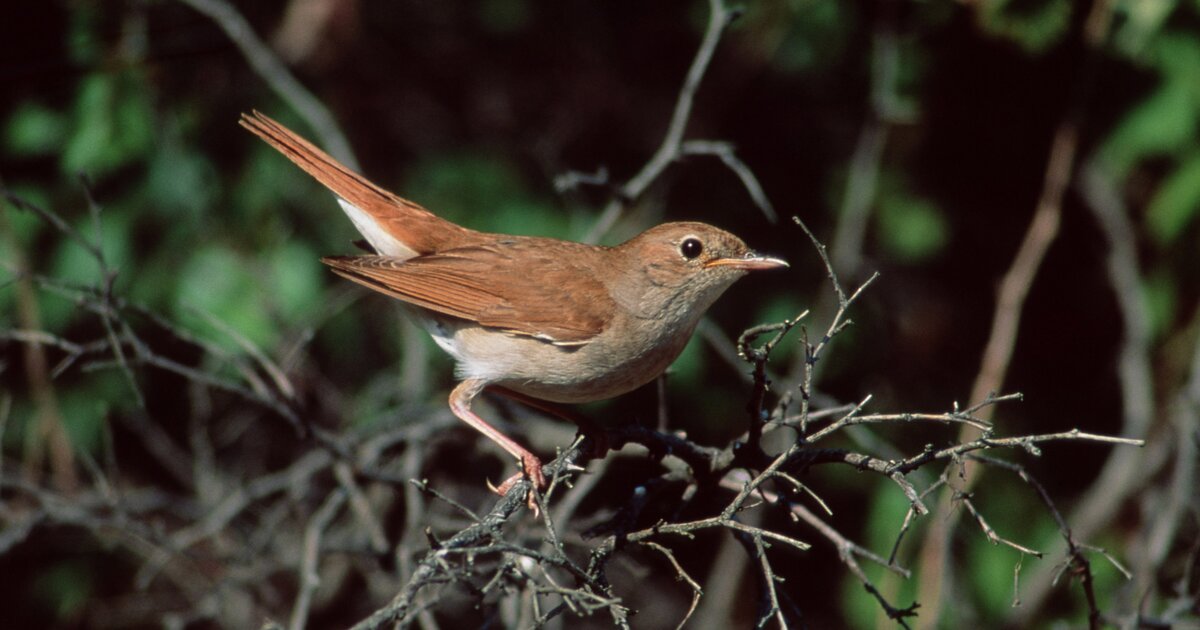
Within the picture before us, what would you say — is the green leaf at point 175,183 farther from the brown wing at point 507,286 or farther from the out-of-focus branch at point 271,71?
the brown wing at point 507,286

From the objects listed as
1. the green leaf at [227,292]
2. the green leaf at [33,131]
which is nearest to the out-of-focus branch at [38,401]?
the green leaf at [33,131]

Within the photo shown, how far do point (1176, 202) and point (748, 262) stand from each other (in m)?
2.39

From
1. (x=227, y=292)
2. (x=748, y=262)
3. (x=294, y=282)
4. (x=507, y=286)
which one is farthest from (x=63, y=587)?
(x=748, y=262)

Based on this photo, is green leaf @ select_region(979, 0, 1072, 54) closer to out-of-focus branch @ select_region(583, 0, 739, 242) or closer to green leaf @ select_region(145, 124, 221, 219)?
out-of-focus branch @ select_region(583, 0, 739, 242)


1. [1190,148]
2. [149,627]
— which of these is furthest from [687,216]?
[149,627]

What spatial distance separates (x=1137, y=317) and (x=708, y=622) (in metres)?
2.36

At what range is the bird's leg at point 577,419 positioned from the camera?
3234 millimetres

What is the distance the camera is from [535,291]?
387cm

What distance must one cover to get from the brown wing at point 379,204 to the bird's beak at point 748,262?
3.13 feet

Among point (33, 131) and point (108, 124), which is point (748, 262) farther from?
point (33, 131)

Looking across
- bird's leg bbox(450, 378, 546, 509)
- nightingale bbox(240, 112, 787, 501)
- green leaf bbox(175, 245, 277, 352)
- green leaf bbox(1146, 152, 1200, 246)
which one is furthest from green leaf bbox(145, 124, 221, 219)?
green leaf bbox(1146, 152, 1200, 246)

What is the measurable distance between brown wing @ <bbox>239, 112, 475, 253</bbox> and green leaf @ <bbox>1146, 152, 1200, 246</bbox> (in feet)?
9.90

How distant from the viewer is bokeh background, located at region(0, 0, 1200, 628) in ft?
15.9

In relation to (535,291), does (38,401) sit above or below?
below
